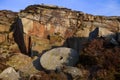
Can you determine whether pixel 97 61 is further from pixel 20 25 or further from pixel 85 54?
pixel 20 25

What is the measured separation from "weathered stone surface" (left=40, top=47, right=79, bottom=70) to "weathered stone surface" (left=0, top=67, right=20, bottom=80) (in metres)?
2.63

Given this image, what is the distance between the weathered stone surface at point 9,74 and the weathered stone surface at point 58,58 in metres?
2.63

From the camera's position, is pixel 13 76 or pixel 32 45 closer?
pixel 13 76

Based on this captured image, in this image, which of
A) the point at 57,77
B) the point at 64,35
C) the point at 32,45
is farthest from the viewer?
the point at 64,35

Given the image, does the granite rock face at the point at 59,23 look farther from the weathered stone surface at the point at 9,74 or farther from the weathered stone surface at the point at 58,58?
the weathered stone surface at the point at 9,74

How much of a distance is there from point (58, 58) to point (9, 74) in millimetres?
4370

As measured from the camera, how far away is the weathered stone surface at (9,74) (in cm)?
2886

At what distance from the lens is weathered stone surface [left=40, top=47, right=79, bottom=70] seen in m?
30.9

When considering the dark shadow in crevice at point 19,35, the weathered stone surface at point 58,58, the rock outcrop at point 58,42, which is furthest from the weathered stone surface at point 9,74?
the dark shadow in crevice at point 19,35

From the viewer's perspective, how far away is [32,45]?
117 feet

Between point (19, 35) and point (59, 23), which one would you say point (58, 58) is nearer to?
point (19, 35)

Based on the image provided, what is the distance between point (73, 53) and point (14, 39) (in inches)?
304

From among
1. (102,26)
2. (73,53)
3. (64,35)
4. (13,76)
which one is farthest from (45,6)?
(13,76)

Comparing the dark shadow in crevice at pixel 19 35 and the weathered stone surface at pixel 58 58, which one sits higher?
the dark shadow in crevice at pixel 19 35
